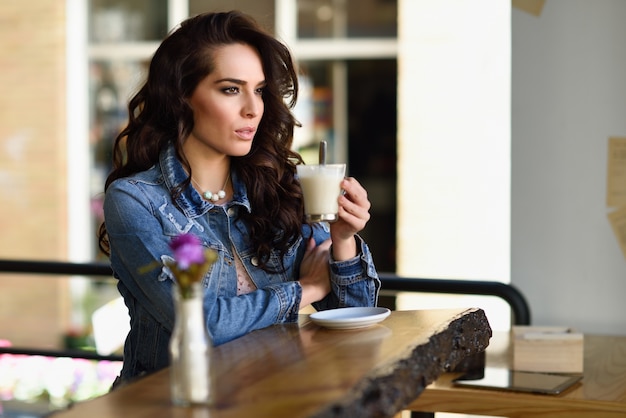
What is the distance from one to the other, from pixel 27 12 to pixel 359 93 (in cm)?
232

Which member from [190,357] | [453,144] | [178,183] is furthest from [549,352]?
[453,144]

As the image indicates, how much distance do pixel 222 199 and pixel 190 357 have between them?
95 cm

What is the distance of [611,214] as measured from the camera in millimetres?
3400

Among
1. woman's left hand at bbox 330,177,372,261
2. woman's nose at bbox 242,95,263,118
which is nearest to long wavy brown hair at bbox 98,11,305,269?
woman's nose at bbox 242,95,263,118

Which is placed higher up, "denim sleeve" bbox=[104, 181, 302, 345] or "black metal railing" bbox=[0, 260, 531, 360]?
"denim sleeve" bbox=[104, 181, 302, 345]

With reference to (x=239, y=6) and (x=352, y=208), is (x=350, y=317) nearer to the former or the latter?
(x=352, y=208)

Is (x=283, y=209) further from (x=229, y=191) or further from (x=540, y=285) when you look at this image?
(x=540, y=285)

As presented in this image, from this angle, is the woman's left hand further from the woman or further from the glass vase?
the glass vase

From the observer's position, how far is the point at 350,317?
7.04ft

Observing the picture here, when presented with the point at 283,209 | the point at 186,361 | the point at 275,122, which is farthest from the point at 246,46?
the point at 186,361

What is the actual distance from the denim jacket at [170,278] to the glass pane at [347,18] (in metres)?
4.09

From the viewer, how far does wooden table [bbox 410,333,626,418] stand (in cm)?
243

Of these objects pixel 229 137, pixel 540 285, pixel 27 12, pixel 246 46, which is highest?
pixel 27 12

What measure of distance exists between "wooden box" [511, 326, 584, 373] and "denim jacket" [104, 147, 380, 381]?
55 cm
